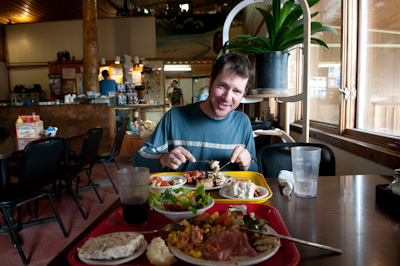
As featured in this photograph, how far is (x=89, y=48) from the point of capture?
691 cm

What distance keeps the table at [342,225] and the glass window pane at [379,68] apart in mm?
1109

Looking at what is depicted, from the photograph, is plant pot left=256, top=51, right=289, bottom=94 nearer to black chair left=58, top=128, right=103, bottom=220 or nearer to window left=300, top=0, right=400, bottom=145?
window left=300, top=0, right=400, bottom=145

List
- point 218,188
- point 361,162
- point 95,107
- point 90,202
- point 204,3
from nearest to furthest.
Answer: point 218,188
point 361,162
point 90,202
point 95,107
point 204,3

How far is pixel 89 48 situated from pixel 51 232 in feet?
17.5

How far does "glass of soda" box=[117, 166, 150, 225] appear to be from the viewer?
2.72ft

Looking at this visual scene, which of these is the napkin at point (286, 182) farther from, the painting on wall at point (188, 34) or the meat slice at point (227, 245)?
the painting on wall at point (188, 34)

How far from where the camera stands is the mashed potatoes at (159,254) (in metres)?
0.58

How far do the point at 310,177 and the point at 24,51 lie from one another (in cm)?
1189

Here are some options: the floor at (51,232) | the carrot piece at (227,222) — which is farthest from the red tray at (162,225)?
the floor at (51,232)

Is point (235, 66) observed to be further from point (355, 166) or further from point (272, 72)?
point (355, 166)

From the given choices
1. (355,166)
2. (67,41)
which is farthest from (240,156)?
(67,41)

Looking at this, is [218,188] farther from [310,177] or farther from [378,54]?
[378,54]

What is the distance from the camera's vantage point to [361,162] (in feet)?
6.65

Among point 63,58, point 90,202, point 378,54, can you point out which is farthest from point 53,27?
point 378,54
